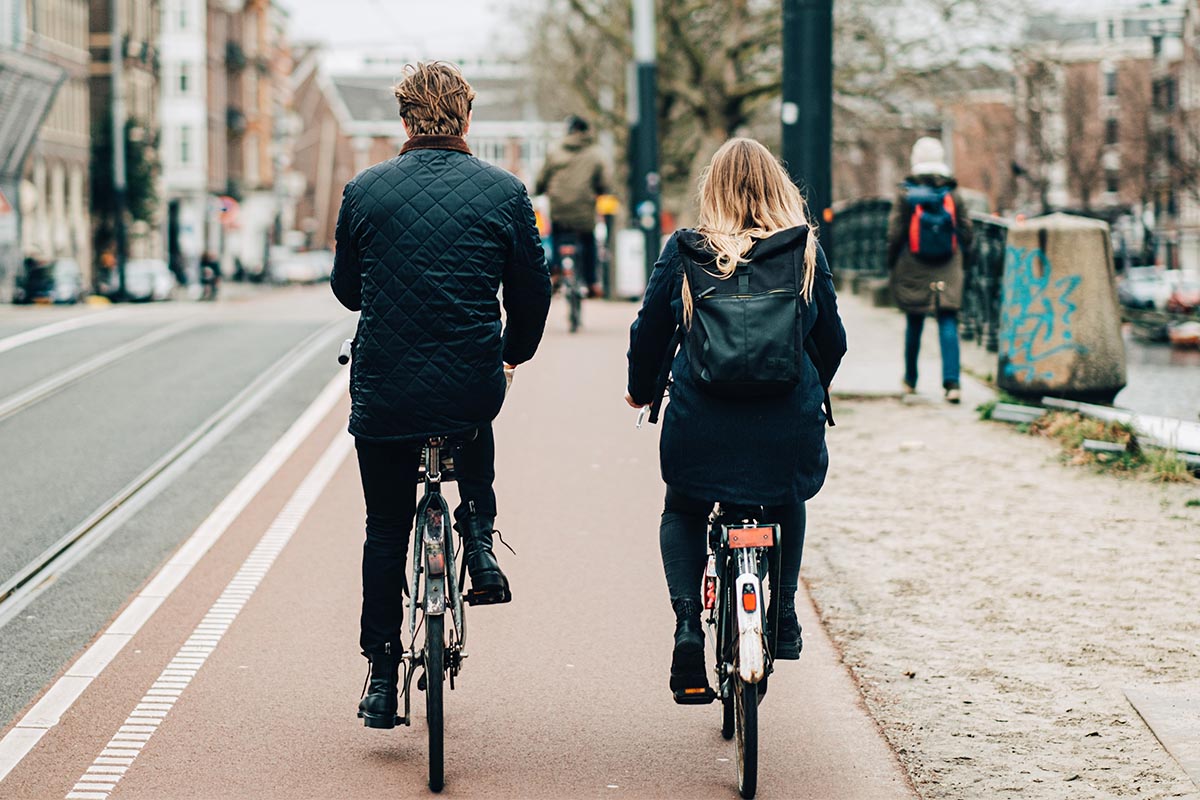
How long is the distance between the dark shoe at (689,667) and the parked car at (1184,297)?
4662cm

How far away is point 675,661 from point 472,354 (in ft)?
3.20

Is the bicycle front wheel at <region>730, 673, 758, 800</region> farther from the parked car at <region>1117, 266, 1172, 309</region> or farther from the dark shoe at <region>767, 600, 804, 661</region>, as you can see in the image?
the parked car at <region>1117, 266, 1172, 309</region>

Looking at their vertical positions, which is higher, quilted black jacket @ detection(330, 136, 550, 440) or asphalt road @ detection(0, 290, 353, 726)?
quilted black jacket @ detection(330, 136, 550, 440)

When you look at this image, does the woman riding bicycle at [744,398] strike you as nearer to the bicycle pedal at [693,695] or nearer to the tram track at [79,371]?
the bicycle pedal at [693,695]

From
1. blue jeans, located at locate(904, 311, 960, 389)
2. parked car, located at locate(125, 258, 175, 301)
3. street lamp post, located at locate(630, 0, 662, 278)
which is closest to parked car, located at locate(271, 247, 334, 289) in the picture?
parked car, located at locate(125, 258, 175, 301)

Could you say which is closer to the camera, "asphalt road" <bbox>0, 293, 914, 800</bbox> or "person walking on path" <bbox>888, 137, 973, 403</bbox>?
"asphalt road" <bbox>0, 293, 914, 800</bbox>

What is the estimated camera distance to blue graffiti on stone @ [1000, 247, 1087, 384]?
12.0 m

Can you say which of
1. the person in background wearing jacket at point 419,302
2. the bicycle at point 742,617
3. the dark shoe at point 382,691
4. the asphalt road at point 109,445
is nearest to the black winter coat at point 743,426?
the bicycle at point 742,617

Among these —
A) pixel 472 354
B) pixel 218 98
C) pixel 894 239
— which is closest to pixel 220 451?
pixel 894 239

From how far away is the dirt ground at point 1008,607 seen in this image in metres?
5.06

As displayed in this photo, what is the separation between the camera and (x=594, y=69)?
43.9 m

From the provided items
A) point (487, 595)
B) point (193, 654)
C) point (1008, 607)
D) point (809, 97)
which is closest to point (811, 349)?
point (487, 595)

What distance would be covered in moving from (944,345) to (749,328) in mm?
8102

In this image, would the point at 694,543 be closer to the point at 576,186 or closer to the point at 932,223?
the point at 932,223
